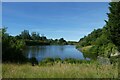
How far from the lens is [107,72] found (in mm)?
8758

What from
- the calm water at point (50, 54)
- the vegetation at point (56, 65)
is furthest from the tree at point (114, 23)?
the calm water at point (50, 54)

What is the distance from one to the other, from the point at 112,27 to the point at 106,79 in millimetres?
32236

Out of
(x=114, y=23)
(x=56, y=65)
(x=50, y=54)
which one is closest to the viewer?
(x=56, y=65)

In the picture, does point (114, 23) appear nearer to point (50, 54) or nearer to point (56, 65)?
point (50, 54)

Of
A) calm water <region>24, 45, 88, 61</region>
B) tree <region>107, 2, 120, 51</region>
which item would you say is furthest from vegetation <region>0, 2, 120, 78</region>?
calm water <region>24, 45, 88, 61</region>

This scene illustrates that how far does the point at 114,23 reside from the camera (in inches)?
1532

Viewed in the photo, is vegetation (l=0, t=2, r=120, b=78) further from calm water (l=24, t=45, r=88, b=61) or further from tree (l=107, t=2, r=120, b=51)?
calm water (l=24, t=45, r=88, b=61)

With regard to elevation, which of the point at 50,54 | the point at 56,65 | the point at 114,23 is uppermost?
the point at 114,23

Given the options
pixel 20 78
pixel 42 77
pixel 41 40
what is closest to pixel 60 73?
pixel 42 77

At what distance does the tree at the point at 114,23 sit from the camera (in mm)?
38000

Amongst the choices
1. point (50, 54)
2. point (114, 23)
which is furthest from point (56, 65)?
point (50, 54)

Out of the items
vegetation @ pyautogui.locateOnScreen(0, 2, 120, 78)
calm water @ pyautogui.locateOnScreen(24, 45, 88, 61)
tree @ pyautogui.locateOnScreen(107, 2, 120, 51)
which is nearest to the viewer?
vegetation @ pyautogui.locateOnScreen(0, 2, 120, 78)

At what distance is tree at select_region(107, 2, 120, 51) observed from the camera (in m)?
38.0

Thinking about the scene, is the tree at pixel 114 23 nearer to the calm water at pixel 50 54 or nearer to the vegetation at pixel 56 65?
the vegetation at pixel 56 65
